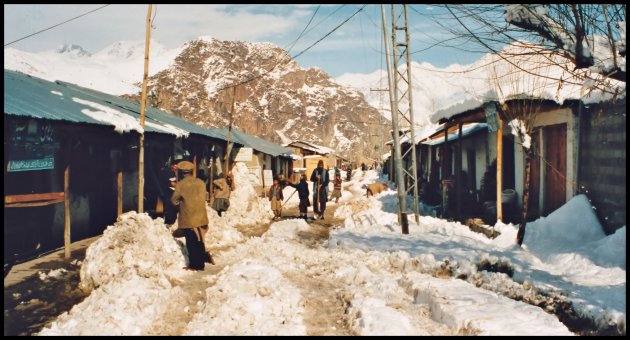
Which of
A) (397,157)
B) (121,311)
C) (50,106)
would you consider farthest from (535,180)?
(50,106)

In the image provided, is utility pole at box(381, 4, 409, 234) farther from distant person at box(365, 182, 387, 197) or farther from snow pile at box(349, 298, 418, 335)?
distant person at box(365, 182, 387, 197)

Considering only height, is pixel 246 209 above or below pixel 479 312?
above

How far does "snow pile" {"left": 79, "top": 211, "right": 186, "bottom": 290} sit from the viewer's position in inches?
268

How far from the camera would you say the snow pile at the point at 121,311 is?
15.3 feet

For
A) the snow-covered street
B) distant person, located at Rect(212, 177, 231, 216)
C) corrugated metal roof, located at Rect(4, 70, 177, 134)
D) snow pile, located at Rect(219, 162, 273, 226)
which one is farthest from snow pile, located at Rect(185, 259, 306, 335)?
snow pile, located at Rect(219, 162, 273, 226)

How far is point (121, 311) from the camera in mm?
5012

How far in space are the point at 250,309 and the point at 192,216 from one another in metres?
3.18

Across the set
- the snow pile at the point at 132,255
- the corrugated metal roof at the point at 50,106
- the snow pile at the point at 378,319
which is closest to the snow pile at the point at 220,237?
the snow pile at the point at 132,255

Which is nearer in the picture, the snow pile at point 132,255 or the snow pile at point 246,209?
the snow pile at point 132,255

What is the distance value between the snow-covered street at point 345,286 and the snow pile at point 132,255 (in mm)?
22

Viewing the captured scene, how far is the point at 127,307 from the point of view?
5.14 m

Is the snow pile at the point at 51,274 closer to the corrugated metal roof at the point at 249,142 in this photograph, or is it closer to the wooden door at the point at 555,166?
the wooden door at the point at 555,166

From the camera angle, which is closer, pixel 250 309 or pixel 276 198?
pixel 250 309

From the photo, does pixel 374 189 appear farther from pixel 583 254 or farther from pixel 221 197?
pixel 583 254
